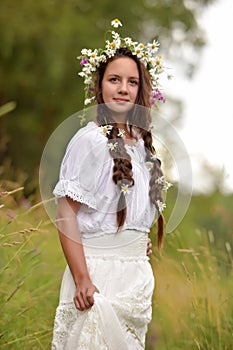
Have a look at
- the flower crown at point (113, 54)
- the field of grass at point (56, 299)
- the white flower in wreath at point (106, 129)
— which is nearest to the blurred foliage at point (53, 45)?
the field of grass at point (56, 299)

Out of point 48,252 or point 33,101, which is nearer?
point 48,252

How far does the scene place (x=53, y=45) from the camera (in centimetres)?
1179

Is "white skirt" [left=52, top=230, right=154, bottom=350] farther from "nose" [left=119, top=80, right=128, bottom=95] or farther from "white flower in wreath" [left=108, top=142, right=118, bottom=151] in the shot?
"nose" [left=119, top=80, right=128, bottom=95]

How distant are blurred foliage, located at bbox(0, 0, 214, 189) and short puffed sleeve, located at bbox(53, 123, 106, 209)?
26.5 ft

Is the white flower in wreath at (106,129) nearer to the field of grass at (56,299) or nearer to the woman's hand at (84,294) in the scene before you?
the field of grass at (56,299)

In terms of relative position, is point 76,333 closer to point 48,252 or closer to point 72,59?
point 48,252

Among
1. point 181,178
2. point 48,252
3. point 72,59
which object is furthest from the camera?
point 72,59

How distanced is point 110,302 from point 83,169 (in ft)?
1.70

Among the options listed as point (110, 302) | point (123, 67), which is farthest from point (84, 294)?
point (123, 67)

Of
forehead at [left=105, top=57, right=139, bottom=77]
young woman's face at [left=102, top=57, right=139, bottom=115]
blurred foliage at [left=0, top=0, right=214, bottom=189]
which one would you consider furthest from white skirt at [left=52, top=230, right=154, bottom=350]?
blurred foliage at [left=0, top=0, right=214, bottom=189]

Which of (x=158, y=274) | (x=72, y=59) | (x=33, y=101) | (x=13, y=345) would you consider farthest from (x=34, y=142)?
(x=13, y=345)

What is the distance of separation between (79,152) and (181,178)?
1.60 ft

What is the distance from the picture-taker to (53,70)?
456 inches

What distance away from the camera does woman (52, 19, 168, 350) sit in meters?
3.06
